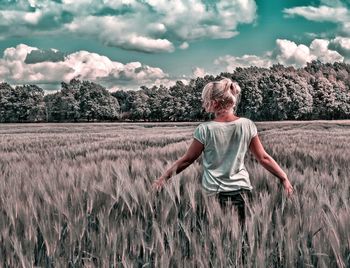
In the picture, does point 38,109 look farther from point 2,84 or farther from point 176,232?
point 176,232

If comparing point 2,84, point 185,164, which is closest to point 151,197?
point 185,164

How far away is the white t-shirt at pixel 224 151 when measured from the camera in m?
3.69

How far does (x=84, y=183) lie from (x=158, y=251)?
1.62 m

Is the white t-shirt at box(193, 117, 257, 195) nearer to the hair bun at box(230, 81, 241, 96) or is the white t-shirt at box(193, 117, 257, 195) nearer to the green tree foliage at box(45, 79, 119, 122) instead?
the hair bun at box(230, 81, 241, 96)

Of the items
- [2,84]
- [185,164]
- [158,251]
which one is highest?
[2,84]

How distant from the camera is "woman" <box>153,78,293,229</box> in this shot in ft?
12.0

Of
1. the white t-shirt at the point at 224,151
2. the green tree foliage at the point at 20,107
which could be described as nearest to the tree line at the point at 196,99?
the green tree foliage at the point at 20,107

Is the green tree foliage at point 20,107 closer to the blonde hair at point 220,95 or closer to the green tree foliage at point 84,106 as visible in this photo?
the green tree foliage at point 84,106

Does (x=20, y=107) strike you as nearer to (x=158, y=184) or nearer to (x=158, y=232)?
(x=158, y=184)

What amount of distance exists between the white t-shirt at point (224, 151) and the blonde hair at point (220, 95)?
0.45 feet

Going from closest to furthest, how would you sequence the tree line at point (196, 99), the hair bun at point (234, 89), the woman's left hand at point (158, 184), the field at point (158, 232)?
the field at point (158, 232)
the woman's left hand at point (158, 184)
the hair bun at point (234, 89)
the tree line at point (196, 99)

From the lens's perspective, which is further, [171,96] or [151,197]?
→ [171,96]

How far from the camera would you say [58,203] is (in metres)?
3.01

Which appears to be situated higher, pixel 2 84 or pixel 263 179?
pixel 2 84
